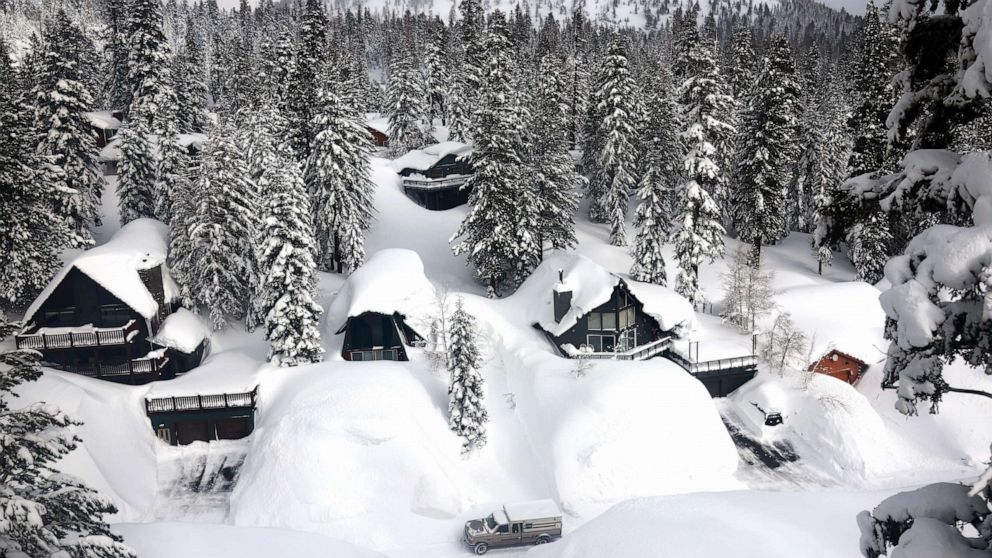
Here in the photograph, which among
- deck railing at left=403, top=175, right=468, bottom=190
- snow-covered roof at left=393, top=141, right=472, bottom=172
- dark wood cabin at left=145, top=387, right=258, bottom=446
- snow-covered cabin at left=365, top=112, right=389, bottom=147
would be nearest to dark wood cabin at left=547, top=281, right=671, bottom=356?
dark wood cabin at left=145, top=387, right=258, bottom=446

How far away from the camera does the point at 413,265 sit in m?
42.6

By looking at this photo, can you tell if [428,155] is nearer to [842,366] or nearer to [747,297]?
[747,297]

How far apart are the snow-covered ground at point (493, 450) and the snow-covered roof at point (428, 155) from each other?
88.8 ft

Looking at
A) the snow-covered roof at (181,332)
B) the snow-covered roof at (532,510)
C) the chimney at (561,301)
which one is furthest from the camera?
the chimney at (561,301)

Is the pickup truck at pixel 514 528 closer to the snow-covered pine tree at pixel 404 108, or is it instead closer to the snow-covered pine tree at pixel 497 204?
the snow-covered pine tree at pixel 497 204

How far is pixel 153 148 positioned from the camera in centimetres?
4847

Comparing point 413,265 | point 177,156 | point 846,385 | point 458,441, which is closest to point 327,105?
point 177,156

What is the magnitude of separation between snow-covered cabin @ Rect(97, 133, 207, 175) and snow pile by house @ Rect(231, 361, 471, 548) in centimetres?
2681

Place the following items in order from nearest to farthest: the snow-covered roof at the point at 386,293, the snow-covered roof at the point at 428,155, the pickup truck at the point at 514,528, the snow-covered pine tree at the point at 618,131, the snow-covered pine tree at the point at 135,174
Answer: the pickup truck at the point at 514,528 < the snow-covered roof at the point at 386,293 < the snow-covered pine tree at the point at 135,174 < the snow-covered pine tree at the point at 618,131 < the snow-covered roof at the point at 428,155

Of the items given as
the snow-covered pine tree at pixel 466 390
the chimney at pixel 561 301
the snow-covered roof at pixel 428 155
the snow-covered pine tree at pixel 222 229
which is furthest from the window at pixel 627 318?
the snow-covered roof at pixel 428 155

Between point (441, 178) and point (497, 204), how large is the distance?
Answer: 20319 mm

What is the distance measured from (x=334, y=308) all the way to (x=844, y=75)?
246 feet

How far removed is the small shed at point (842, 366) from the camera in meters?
39.7

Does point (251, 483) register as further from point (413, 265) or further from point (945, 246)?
point (945, 246)
